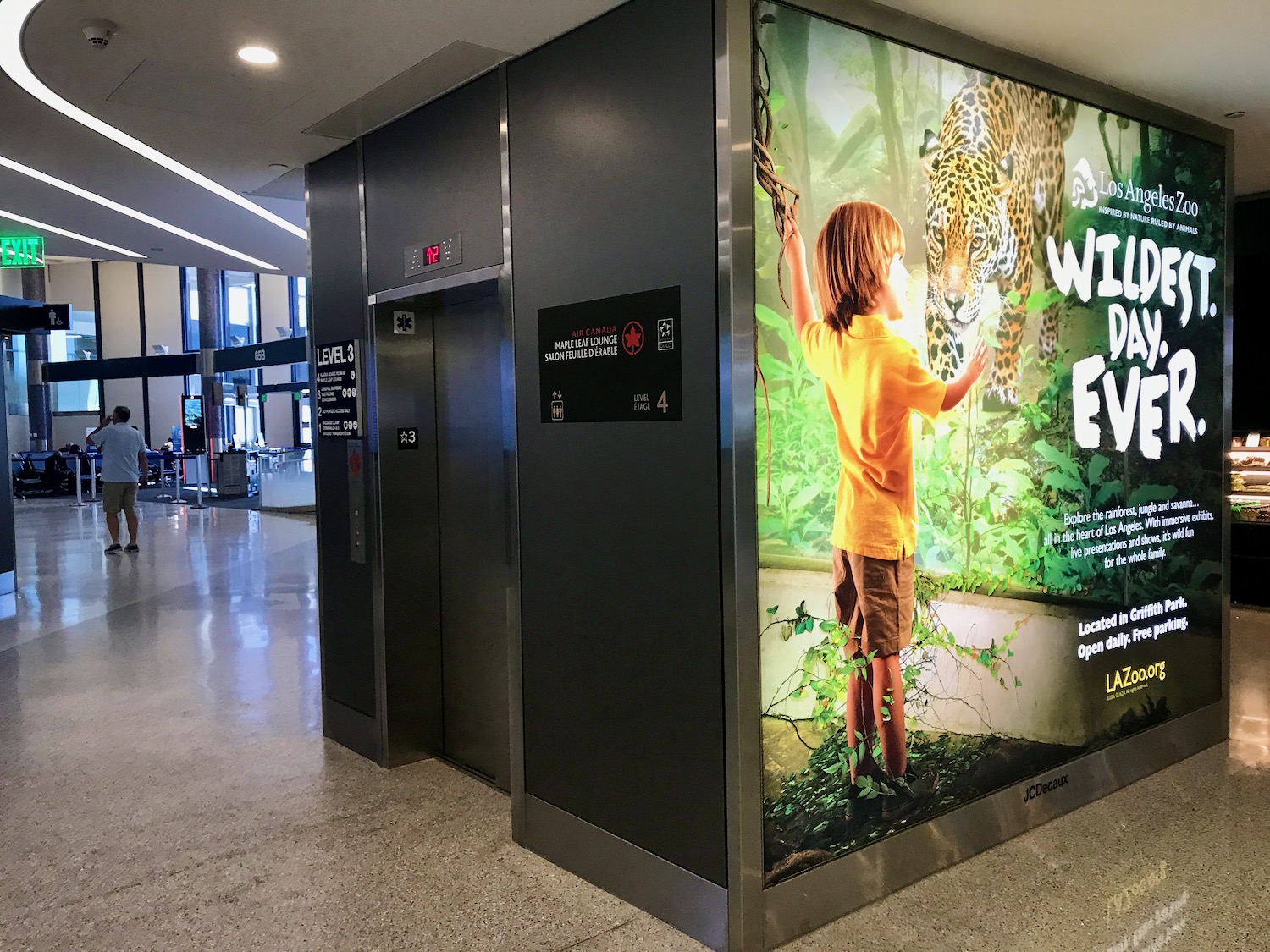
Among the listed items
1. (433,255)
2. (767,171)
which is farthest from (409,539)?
(767,171)

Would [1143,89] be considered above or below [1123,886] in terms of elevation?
above

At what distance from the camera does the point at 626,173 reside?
288 centimetres

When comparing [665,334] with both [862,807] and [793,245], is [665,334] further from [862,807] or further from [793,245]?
[862,807]

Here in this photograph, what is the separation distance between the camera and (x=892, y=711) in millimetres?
3035

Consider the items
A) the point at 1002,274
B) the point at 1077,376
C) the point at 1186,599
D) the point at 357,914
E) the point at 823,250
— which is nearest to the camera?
the point at 823,250

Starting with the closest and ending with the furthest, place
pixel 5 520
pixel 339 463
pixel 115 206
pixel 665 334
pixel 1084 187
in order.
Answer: pixel 665 334
pixel 1084 187
pixel 339 463
pixel 115 206
pixel 5 520

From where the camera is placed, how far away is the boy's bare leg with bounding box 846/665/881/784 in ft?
9.63

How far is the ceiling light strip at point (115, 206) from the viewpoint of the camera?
5238 mm

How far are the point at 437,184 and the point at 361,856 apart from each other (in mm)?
2442

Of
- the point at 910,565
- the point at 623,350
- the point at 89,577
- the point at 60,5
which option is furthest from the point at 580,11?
the point at 89,577

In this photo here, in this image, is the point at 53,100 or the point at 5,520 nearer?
the point at 53,100

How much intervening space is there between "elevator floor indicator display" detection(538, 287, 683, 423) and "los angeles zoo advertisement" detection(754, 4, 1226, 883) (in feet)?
0.97

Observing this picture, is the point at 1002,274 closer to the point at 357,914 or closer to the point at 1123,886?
the point at 1123,886

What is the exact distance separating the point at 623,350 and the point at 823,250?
0.64 m
